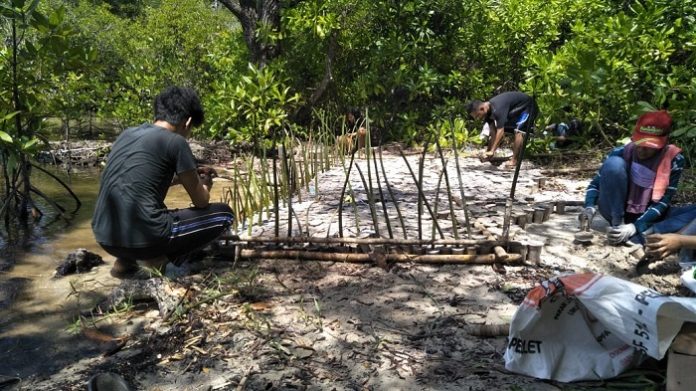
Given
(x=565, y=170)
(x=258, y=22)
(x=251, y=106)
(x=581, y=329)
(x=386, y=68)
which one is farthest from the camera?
(x=386, y=68)

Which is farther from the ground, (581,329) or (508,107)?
(508,107)

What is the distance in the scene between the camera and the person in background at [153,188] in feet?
10.9

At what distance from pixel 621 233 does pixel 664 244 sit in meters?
0.65

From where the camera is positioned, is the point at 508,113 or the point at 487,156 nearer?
the point at 508,113

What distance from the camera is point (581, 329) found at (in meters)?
2.27

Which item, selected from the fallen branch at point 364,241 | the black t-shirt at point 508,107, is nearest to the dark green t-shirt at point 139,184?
the fallen branch at point 364,241

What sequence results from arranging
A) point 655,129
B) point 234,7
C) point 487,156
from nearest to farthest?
1. point 655,129
2. point 487,156
3. point 234,7

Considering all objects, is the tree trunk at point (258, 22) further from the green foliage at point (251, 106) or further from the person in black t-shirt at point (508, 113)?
the person in black t-shirt at point (508, 113)

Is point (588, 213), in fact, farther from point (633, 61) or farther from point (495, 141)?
point (495, 141)

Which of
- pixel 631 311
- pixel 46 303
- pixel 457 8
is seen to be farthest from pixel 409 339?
pixel 457 8

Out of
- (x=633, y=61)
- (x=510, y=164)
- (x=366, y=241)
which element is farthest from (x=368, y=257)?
(x=510, y=164)

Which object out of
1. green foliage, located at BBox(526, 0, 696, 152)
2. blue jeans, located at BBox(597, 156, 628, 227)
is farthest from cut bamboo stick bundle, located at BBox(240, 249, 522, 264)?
green foliage, located at BBox(526, 0, 696, 152)

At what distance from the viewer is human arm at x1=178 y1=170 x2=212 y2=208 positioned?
335 centimetres

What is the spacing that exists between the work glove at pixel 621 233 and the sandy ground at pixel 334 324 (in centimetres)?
6
